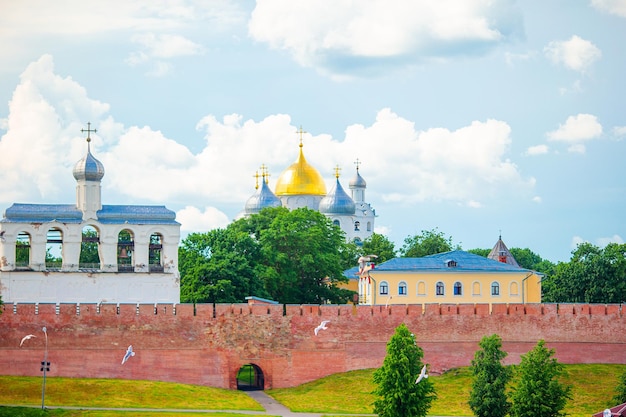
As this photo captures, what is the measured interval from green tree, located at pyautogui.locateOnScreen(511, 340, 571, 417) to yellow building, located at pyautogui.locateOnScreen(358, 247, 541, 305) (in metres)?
18.9

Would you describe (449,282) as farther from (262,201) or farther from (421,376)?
(262,201)

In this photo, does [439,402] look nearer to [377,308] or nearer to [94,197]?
[377,308]

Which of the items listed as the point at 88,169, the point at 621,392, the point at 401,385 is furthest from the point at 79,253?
the point at 621,392

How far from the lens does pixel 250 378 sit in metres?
65.6

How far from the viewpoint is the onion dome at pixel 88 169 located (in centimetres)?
7238

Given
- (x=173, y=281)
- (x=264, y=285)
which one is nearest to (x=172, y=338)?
(x=173, y=281)

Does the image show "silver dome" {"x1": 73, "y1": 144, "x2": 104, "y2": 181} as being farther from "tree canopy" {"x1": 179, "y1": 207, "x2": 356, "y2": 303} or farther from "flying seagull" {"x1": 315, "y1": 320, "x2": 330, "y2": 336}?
"flying seagull" {"x1": 315, "y1": 320, "x2": 330, "y2": 336}

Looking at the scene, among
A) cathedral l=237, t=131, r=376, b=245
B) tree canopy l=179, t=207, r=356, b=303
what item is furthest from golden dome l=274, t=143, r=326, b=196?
tree canopy l=179, t=207, r=356, b=303

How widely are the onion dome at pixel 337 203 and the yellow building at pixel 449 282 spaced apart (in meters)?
44.8

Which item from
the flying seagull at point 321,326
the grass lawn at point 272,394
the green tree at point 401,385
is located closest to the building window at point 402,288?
the flying seagull at point 321,326

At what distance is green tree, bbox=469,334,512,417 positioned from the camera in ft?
188

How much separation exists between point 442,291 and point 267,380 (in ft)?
52.2

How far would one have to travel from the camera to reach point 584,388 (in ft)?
201

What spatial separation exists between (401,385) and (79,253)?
20.2 metres
